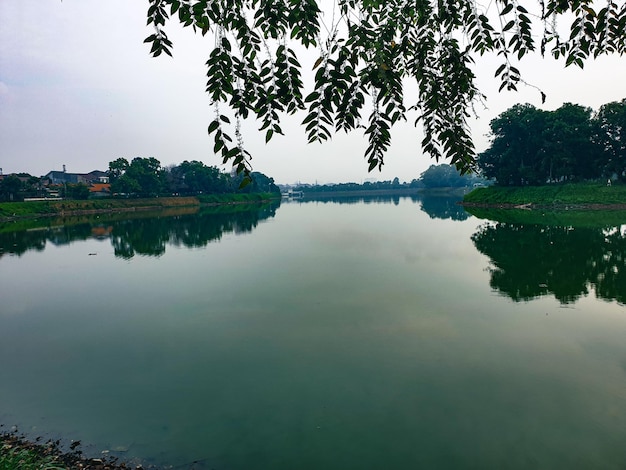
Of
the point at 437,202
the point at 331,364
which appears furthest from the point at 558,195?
the point at 331,364

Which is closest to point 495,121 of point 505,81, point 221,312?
point 221,312

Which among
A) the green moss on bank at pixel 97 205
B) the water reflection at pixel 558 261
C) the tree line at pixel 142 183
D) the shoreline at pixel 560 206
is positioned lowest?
the water reflection at pixel 558 261

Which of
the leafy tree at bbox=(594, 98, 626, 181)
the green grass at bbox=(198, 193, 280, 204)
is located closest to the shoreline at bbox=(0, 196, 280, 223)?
the green grass at bbox=(198, 193, 280, 204)

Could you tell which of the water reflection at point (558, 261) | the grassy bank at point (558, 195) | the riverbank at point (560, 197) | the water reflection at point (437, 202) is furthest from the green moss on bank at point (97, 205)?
Result: the water reflection at point (558, 261)

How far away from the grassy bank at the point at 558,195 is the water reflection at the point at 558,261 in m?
31.0

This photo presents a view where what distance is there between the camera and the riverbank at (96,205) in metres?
71.4

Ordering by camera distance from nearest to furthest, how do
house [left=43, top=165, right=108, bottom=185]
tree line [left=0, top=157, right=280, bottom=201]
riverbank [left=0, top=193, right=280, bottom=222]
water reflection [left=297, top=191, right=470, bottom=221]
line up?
water reflection [left=297, top=191, right=470, bottom=221]
riverbank [left=0, top=193, right=280, bottom=222]
tree line [left=0, top=157, right=280, bottom=201]
house [left=43, top=165, right=108, bottom=185]

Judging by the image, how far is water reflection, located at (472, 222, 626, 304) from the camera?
17.3 m

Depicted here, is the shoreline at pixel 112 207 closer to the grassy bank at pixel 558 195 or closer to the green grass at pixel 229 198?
the green grass at pixel 229 198

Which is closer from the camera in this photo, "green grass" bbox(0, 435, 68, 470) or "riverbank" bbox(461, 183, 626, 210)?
"green grass" bbox(0, 435, 68, 470)

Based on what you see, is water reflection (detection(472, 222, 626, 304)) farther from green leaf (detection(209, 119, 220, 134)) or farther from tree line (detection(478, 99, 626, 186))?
tree line (detection(478, 99, 626, 186))

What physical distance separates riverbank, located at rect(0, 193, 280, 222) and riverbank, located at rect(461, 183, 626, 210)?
80.1 m

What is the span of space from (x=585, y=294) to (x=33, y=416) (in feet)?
67.9

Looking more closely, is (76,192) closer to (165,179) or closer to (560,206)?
(165,179)
